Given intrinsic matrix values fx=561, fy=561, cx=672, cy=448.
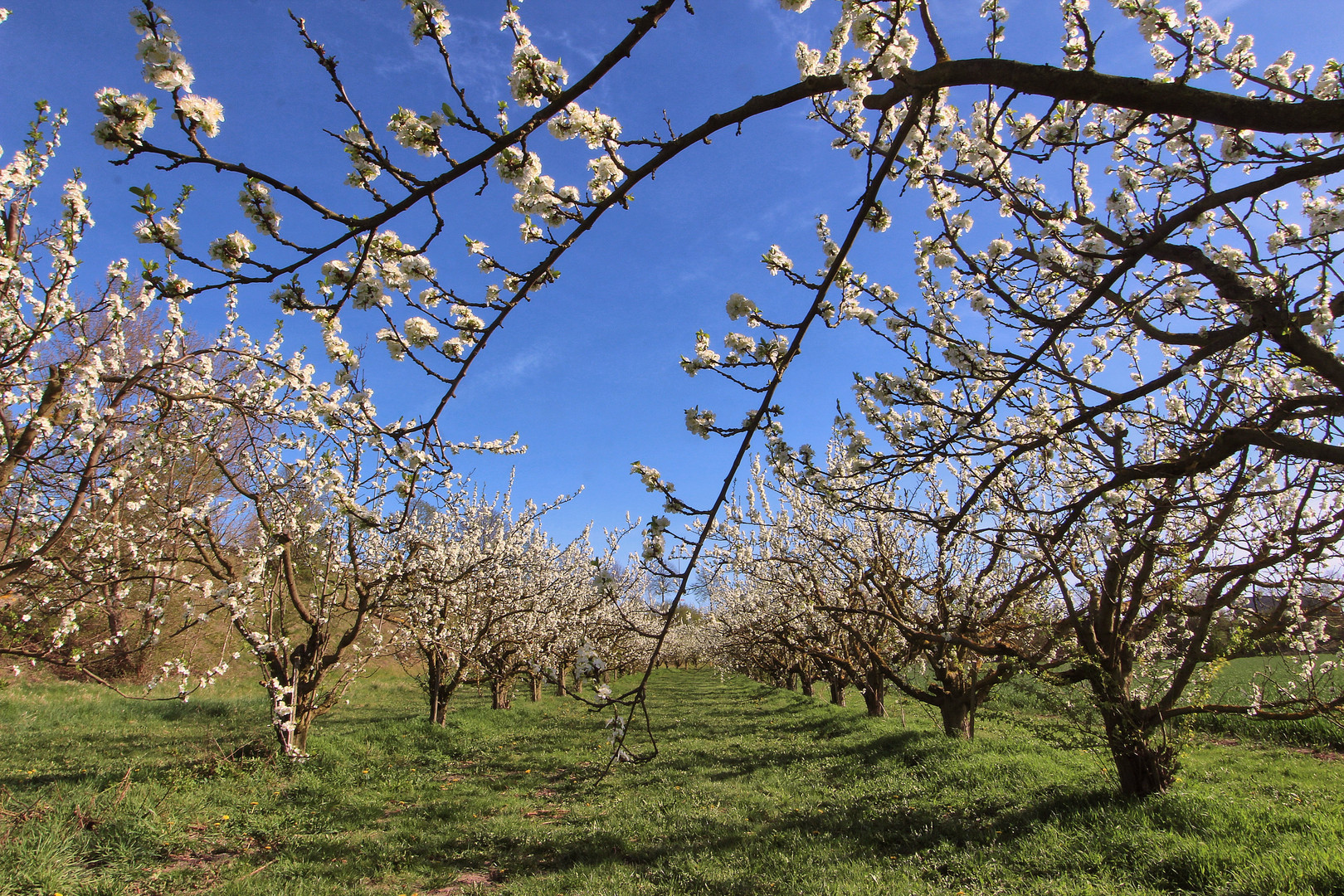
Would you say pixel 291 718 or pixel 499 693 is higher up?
pixel 291 718

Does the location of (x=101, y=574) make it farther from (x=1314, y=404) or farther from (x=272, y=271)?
(x=1314, y=404)

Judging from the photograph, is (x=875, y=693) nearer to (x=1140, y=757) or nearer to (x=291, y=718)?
(x=1140, y=757)

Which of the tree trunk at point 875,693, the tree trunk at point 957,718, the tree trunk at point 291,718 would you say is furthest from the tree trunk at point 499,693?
the tree trunk at point 957,718

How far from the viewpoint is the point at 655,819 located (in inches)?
250

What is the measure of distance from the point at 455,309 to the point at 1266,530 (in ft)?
23.8

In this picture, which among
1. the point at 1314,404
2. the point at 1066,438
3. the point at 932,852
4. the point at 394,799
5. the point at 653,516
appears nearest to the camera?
the point at 653,516

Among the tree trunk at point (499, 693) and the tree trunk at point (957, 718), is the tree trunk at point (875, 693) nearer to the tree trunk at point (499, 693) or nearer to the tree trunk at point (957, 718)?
the tree trunk at point (957, 718)

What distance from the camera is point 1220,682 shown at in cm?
1372

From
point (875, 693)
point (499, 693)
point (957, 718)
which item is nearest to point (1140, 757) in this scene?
point (957, 718)

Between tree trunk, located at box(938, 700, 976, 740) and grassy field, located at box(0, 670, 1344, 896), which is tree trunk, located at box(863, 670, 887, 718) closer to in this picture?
grassy field, located at box(0, 670, 1344, 896)

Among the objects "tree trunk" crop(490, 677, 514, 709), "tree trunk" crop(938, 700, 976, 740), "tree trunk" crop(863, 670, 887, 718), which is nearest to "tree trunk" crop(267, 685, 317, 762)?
"tree trunk" crop(490, 677, 514, 709)

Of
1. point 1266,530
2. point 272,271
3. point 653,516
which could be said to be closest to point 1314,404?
point 1266,530

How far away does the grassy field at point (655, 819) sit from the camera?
172 inches

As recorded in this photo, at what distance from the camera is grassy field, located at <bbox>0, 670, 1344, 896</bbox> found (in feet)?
14.4
